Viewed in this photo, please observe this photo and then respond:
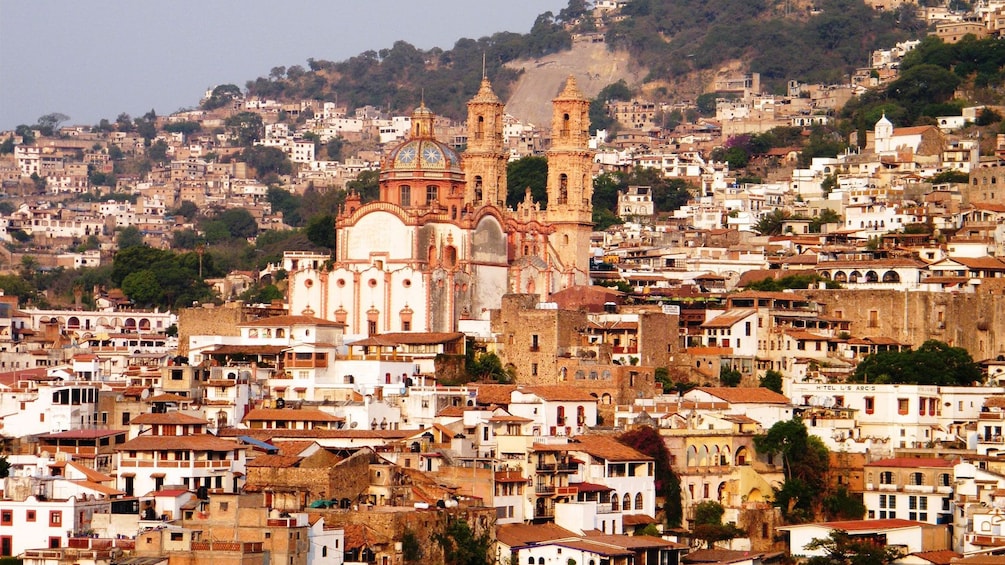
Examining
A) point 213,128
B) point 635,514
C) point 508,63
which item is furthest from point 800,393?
point 213,128

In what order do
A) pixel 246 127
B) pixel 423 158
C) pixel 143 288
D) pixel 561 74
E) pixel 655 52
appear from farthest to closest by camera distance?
pixel 246 127
pixel 561 74
pixel 655 52
pixel 143 288
pixel 423 158

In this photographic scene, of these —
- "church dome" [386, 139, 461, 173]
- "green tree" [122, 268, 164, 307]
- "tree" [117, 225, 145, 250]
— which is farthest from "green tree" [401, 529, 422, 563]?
"tree" [117, 225, 145, 250]

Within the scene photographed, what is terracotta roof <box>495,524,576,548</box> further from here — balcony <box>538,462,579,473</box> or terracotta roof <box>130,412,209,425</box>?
terracotta roof <box>130,412,209,425</box>

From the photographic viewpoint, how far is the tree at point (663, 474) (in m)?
57.2

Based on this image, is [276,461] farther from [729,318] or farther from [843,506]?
[729,318]

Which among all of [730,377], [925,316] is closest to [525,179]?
[925,316]

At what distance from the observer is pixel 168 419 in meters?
54.5

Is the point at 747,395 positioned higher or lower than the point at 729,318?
lower

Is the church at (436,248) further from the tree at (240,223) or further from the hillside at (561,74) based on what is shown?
the hillside at (561,74)

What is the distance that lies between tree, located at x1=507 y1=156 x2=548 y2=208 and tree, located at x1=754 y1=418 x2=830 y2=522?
3663cm

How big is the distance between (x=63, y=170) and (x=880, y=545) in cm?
13420

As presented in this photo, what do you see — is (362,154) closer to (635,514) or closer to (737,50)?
(737,50)

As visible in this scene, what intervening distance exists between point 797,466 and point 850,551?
6.03m

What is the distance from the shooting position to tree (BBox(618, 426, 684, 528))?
57.2 metres
